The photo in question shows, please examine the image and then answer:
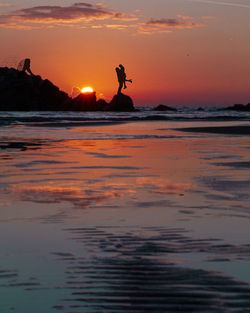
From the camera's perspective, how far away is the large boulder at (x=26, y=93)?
11656 centimetres

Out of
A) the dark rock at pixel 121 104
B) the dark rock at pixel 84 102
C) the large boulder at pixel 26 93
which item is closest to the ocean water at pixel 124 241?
the dark rock at pixel 121 104

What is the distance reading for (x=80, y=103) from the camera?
101 meters

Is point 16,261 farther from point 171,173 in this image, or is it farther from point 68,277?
point 171,173

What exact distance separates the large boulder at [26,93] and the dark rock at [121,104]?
30.1 metres

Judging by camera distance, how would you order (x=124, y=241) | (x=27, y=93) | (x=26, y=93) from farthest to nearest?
(x=27, y=93) < (x=26, y=93) < (x=124, y=241)

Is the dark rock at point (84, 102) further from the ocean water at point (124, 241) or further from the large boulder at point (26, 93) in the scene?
the ocean water at point (124, 241)

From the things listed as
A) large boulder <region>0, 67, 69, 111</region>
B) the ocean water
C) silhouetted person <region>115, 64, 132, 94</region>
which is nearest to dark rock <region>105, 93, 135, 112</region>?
silhouetted person <region>115, 64, 132, 94</region>

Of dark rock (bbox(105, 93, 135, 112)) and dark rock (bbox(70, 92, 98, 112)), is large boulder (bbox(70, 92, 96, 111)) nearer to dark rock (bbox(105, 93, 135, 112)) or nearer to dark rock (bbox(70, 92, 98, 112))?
dark rock (bbox(70, 92, 98, 112))

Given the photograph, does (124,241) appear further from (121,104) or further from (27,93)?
(27,93)

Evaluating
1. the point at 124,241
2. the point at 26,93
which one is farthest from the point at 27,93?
the point at 124,241

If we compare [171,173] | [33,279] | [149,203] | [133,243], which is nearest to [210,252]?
[133,243]

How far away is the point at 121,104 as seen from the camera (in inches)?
3351

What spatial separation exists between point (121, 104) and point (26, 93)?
39.8m

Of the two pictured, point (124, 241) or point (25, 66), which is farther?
point (25, 66)
